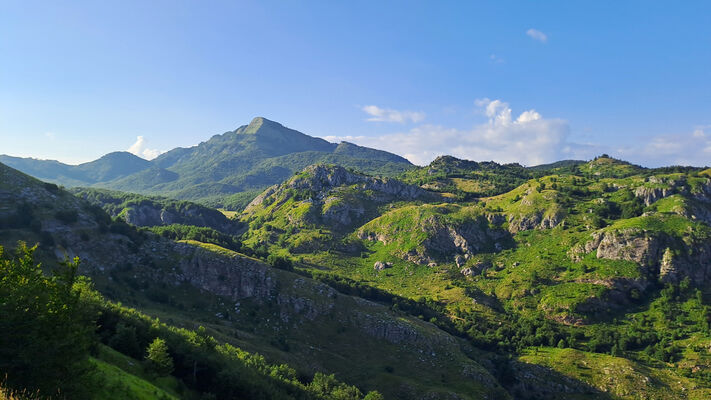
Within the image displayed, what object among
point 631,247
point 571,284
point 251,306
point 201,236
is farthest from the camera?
point 631,247

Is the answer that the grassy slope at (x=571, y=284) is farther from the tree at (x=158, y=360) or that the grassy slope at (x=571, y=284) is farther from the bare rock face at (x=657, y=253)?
the tree at (x=158, y=360)

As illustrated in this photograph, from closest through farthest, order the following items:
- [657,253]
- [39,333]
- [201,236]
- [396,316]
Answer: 1. [39,333]
2. [396,316]
3. [201,236]
4. [657,253]

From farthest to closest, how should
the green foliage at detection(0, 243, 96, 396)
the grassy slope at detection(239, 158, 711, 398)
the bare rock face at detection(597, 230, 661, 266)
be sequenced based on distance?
the bare rock face at detection(597, 230, 661, 266)
the grassy slope at detection(239, 158, 711, 398)
the green foliage at detection(0, 243, 96, 396)

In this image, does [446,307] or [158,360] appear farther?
[446,307]

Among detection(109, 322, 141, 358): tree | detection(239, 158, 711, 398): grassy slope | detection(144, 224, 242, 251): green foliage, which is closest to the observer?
detection(109, 322, 141, 358): tree

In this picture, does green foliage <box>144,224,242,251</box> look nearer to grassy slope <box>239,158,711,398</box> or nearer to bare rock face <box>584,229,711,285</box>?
grassy slope <box>239,158,711,398</box>

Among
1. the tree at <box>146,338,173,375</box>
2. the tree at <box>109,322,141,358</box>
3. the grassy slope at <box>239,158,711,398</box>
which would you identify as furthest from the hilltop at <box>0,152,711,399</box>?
the tree at <box>146,338,173,375</box>

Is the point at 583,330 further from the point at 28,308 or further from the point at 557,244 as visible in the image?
the point at 28,308

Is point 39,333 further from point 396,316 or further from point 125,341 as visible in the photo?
point 396,316

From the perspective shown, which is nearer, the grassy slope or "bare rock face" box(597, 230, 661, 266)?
the grassy slope

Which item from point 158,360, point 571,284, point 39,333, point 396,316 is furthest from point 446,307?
point 39,333

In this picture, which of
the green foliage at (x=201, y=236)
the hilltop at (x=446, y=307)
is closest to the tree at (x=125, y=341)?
the hilltop at (x=446, y=307)

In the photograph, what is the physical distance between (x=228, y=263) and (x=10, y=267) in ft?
348

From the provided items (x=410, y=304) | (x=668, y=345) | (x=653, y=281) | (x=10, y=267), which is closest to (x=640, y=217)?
(x=653, y=281)
